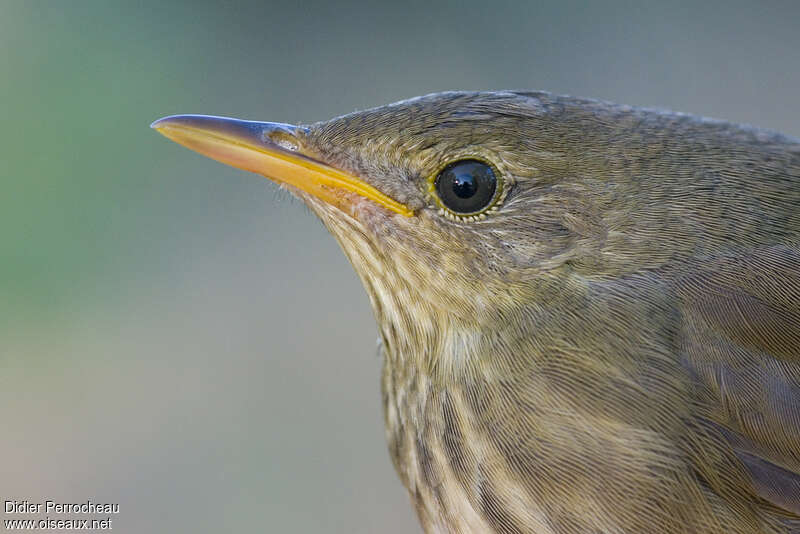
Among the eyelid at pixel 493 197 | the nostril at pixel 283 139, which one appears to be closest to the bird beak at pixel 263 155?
the nostril at pixel 283 139

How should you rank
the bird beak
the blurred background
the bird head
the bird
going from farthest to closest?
the blurred background
the bird beak
the bird head
the bird

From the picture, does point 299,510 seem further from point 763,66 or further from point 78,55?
point 763,66

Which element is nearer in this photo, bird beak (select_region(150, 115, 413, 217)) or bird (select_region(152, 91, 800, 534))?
bird (select_region(152, 91, 800, 534))

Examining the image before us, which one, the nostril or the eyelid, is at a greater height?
the nostril

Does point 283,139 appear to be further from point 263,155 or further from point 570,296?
point 570,296

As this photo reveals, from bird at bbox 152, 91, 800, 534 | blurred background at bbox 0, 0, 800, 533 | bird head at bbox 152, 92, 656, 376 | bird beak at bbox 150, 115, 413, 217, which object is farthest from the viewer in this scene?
blurred background at bbox 0, 0, 800, 533

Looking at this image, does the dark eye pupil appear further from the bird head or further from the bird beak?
the bird beak

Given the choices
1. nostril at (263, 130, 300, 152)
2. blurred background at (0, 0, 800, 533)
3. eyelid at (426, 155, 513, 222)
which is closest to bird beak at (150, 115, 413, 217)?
nostril at (263, 130, 300, 152)

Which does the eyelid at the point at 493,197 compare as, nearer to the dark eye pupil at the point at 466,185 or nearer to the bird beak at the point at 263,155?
the dark eye pupil at the point at 466,185
